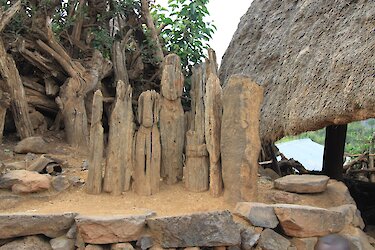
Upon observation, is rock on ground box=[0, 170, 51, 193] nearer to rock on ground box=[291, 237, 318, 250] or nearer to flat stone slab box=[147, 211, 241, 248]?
flat stone slab box=[147, 211, 241, 248]

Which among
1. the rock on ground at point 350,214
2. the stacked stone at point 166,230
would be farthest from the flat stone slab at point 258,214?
the rock on ground at point 350,214

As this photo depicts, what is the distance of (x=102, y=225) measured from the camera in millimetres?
3029

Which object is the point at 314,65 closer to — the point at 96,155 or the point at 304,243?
the point at 304,243

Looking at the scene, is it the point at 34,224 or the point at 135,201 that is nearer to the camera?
the point at 34,224

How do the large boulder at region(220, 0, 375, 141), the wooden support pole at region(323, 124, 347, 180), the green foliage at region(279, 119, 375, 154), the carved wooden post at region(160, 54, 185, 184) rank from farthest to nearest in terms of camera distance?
the green foliage at region(279, 119, 375, 154) → the wooden support pole at region(323, 124, 347, 180) → the carved wooden post at region(160, 54, 185, 184) → the large boulder at region(220, 0, 375, 141)

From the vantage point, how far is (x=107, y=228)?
3.04 m

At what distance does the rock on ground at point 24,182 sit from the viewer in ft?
12.0

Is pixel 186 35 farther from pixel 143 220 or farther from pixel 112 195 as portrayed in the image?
pixel 143 220

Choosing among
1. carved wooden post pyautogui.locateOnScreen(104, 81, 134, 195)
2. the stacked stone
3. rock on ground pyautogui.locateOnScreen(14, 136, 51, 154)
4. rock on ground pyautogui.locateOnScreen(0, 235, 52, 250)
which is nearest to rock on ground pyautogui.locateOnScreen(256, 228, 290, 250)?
the stacked stone

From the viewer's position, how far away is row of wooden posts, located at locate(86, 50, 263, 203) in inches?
139

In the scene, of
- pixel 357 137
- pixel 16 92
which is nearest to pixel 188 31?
pixel 16 92

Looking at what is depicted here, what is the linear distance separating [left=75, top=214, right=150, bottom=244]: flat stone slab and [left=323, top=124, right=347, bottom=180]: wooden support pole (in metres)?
4.41

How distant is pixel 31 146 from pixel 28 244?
2.02 metres

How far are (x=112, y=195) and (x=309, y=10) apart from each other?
337cm
